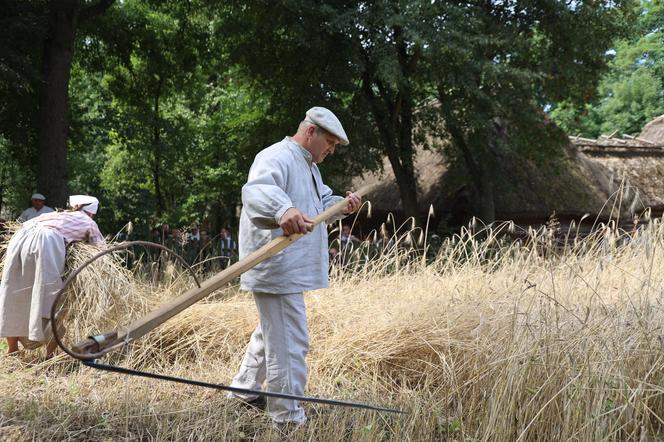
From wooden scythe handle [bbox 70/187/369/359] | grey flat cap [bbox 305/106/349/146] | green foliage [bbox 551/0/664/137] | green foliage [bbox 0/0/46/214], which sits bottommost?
wooden scythe handle [bbox 70/187/369/359]

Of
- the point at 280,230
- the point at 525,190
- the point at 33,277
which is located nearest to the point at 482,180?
the point at 525,190

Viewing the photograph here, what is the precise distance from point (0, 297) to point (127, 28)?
7.85 m

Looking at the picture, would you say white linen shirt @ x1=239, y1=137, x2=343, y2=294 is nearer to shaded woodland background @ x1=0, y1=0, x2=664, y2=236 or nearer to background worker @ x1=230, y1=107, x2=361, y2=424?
background worker @ x1=230, y1=107, x2=361, y2=424

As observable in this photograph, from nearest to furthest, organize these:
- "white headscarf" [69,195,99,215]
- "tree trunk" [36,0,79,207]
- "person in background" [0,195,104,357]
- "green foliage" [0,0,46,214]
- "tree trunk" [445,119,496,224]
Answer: "person in background" [0,195,104,357] < "white headscarf" [69,195,99,215] < "green foliage" [0,0,46,214] < "tree trunk" [36,0,79,207] < "tree trunk" [445,119,496,224]

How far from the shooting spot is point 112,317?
4.60 meters

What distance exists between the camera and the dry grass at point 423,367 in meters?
2.91

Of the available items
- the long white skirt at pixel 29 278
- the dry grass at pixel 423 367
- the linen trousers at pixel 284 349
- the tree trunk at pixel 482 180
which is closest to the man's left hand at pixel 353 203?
the linen trousers at pixel 284 349

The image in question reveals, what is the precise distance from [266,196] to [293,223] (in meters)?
0.19

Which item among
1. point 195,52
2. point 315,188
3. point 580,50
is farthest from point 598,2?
point 315,188

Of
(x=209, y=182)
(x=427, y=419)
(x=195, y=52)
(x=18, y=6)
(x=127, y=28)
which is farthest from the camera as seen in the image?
(x=209, y=182)

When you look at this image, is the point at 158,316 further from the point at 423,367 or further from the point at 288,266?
the point at 423,367

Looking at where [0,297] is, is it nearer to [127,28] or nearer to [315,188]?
[315,188]

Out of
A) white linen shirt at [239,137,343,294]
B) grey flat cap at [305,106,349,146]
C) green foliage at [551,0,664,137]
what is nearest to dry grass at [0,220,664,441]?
white linen shirt at [239,137,343,294]

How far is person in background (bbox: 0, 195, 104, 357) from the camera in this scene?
4441 millimetres
